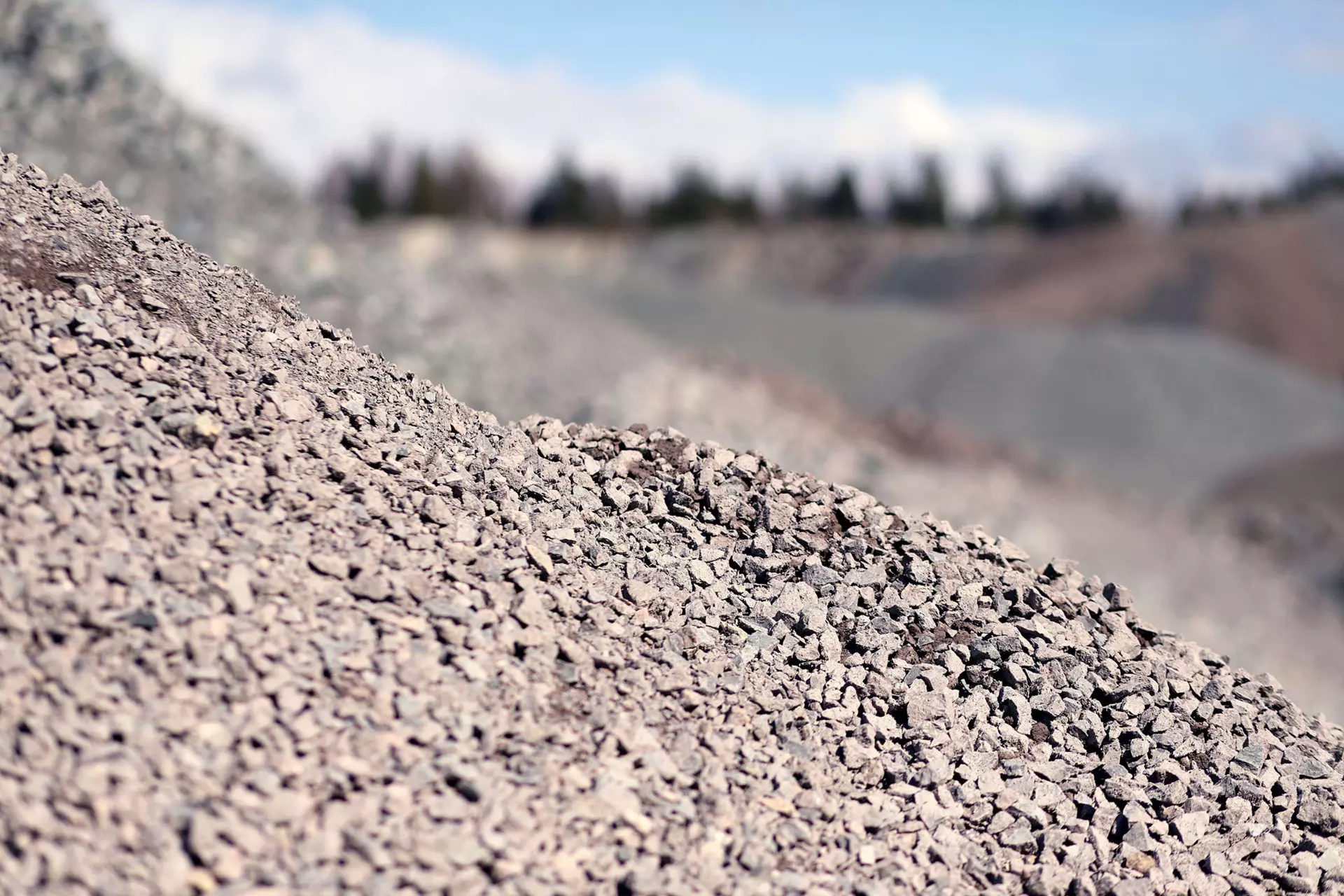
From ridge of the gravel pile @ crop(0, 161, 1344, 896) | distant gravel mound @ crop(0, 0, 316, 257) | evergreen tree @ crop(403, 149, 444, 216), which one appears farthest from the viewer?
evergreen tree @ crop(403, 149, 444, 216)

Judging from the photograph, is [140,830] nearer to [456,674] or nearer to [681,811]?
[456,674]

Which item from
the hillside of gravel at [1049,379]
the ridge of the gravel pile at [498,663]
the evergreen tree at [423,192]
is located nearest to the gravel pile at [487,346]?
the hillside of gravel at [1049,379]

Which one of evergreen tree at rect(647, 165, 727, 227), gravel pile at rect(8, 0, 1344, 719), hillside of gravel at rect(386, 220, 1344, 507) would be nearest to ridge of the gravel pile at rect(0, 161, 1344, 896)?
gravel pile at rect(8, 0, 1344, 719)

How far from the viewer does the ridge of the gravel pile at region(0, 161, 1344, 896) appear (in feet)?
12.6

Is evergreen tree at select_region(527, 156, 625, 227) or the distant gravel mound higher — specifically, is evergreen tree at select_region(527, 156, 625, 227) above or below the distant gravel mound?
above

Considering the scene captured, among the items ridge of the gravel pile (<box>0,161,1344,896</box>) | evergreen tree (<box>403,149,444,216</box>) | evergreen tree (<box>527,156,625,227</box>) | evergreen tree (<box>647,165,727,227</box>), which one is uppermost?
evergreen tree (<box>647,165,727,227</box>)

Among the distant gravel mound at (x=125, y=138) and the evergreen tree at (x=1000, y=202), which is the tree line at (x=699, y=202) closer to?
the evergreen tree at (x=1000, y=202)

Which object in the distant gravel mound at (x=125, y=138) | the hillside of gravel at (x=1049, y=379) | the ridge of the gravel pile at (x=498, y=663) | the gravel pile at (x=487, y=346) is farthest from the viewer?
the hillside of gravel at (x=1049, y=379)

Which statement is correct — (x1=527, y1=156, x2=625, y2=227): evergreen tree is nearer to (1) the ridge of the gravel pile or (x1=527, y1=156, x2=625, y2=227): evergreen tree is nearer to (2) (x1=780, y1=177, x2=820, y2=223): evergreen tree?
(2) (x1=780, y1=177, x2=820, y2=223): evergreen tree

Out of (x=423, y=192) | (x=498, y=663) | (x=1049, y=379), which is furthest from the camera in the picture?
(x=423, y=192)

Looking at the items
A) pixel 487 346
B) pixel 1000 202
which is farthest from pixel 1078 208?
pixel 487 346

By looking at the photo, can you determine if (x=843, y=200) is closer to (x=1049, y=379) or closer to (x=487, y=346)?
(x=1049, y=379)

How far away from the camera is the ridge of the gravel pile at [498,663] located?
3844mm

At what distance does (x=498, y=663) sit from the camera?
4.44 metres
